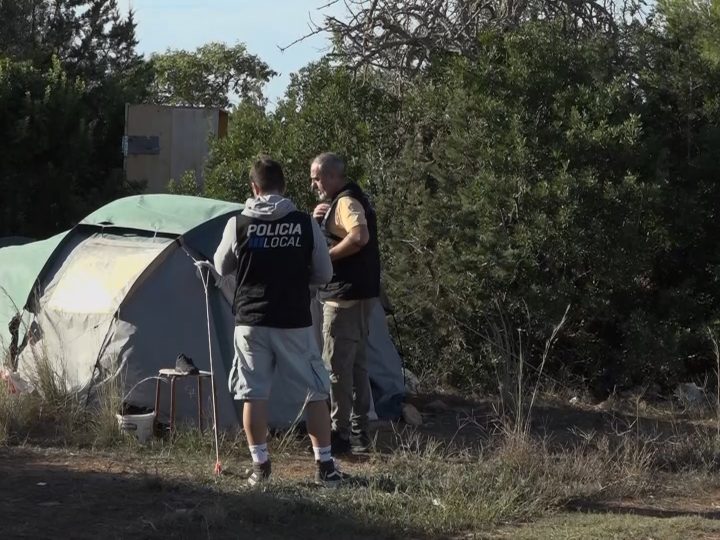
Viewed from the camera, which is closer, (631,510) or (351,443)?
(631,510)

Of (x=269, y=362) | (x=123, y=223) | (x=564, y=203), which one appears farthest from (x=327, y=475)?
(x=564, y=203)

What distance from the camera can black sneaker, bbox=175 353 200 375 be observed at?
7305 mm

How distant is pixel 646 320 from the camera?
9945mm

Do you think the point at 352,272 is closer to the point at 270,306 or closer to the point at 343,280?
the point at 343,280

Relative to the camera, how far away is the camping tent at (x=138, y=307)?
7.77 meters

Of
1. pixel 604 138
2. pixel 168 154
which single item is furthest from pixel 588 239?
pixel 168 154

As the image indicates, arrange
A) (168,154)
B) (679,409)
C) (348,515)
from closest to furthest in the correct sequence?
(348,515)
(679,409)
(168,154)

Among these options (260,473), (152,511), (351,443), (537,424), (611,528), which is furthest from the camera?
(537,424)

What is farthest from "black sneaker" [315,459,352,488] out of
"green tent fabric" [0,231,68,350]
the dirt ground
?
"green tent fabric" [0,231,68,350]

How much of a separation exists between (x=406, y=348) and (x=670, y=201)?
8.48ft

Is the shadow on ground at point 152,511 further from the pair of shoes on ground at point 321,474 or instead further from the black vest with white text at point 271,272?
the black vest with white text at point 271,272

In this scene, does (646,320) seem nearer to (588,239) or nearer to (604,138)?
(588,239)

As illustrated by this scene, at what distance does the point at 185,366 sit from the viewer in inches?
289

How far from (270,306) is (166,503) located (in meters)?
1.13
